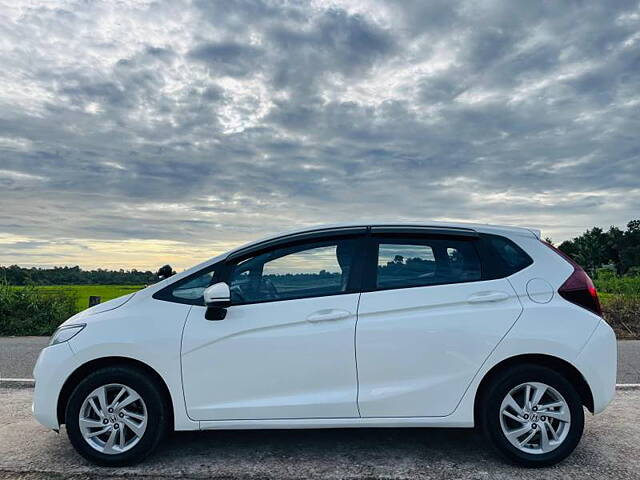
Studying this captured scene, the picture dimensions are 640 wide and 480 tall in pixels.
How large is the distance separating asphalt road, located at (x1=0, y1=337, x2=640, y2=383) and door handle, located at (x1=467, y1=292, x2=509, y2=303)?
12.5 ft

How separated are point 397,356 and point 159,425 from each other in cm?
183

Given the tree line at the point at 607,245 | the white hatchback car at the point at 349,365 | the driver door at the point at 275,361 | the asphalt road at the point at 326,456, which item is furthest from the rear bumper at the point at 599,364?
the tree line at the point at 607,245

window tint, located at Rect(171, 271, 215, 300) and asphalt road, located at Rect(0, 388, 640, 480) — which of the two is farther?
window tint, located at Rect(171, 271, 215, 300)

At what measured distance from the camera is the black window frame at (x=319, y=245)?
4.12 meters

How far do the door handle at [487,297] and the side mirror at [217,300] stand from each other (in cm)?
181

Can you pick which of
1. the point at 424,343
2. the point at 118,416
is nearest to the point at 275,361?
the point at 424,343

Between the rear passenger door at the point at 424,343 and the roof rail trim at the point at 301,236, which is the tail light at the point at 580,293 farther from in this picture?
the roof rail trim at the point at 301,236

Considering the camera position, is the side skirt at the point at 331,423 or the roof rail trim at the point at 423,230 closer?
the side skirt at the point at 331,423

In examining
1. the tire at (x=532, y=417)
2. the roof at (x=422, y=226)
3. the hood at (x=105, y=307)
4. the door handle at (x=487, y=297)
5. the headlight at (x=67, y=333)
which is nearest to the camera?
the tire at (x=532, y=417)

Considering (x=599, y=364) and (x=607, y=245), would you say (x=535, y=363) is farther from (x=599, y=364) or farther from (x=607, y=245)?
(x=607, y=245)

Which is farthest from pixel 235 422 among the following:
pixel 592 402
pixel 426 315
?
pixel 592 402

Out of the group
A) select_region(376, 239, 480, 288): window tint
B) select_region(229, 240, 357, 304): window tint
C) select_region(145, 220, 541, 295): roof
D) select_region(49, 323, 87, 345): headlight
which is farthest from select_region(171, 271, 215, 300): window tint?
select_region(376, 239, 480, 288): window tint

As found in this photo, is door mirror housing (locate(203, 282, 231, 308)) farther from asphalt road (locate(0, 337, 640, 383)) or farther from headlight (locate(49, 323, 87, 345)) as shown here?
asphalt road (locate(0, 337, 640, 383))

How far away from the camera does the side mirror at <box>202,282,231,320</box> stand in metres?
3.86
